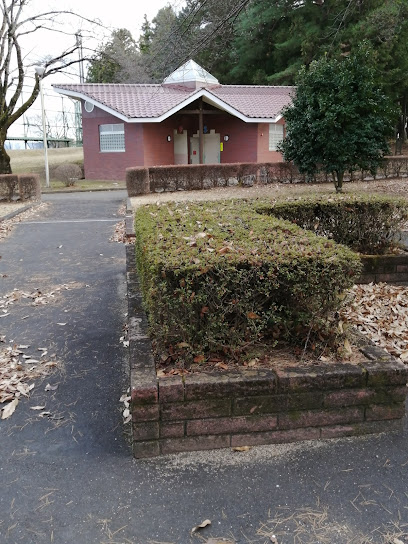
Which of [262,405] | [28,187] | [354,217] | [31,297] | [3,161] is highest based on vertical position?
[3,161]

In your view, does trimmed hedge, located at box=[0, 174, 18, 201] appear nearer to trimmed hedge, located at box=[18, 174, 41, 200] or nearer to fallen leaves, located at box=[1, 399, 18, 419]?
trimmed hedge, located at box=[18, 174, 41, 200]

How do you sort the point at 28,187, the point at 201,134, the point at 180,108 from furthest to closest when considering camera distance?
the point at 201,134 → the point at 180,108 → the point at 28,187

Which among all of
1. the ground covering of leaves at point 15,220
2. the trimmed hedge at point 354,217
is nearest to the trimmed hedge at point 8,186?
the ground covering of leaves at point 15,220

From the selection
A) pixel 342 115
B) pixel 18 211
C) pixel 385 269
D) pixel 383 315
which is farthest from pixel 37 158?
pixel 383 315

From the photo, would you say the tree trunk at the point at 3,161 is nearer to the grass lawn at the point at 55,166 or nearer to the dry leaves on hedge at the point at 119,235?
the grass lawn at the point at 55,166

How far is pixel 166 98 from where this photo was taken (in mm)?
29297

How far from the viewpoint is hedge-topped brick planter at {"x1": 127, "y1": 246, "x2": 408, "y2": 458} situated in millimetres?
3070

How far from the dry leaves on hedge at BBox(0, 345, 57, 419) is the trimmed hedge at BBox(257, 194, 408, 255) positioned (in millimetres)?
3594

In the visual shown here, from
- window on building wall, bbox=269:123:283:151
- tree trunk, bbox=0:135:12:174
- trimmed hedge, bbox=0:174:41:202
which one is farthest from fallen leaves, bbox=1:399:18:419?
tree trunk, bbox=0:135:12:174

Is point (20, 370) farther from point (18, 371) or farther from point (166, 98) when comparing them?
point (166, 98)

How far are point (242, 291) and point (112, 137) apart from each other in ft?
91.0

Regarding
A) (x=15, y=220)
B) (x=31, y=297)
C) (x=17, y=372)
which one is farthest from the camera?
(x=15, y=220)

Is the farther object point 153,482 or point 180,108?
point 180,108

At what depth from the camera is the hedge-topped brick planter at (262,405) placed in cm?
307
